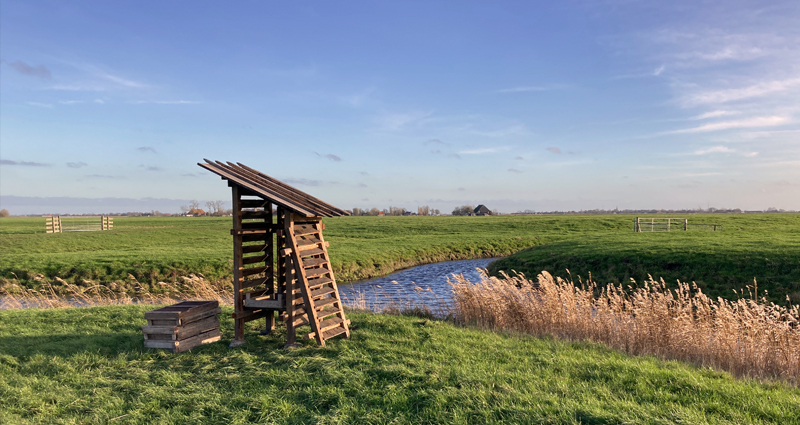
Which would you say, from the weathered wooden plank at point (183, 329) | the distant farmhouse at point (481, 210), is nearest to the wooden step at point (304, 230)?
the weathered wooden plank at point (183, 329)

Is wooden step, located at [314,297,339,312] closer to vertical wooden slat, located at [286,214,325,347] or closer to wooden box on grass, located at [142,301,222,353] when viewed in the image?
vertical wooden slat, located at [286,214,325,347]

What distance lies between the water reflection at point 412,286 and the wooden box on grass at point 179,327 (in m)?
7.86

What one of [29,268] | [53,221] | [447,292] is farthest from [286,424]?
[53,221]

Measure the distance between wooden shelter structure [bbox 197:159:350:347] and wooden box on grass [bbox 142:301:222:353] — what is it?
28.2 inches

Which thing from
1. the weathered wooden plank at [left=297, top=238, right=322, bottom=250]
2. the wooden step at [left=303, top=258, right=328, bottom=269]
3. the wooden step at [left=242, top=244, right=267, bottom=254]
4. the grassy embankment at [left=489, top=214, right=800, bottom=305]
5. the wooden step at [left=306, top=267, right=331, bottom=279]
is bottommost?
the grassy embankment at [left=489, top=214, right=800, bottom=305]

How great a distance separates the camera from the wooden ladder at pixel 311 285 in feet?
28.5

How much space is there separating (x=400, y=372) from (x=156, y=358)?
4987mm

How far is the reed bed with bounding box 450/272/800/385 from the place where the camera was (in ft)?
27.3

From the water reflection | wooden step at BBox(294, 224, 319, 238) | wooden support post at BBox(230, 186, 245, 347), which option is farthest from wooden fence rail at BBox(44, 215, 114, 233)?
wooden step at BBox(294, 224, 319, 238)

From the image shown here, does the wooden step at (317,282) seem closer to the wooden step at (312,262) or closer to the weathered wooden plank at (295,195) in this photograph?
the wooden step at (312,262)

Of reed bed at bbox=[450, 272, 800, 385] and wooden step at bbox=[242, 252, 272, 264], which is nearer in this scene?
reed bed at bbox=[450, 272, 800, 385]

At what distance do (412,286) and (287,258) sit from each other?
52.9 ft

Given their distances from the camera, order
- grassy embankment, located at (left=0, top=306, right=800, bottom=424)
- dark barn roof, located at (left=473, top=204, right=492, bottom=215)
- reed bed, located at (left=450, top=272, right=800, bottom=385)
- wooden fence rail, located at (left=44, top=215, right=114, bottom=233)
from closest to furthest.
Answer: grassy embankment, located at (left=0, top=306, right=800, bottom=424), reed bed, located at (left=450, top=272, right=800, bottom=385), wooden fence rail, located at (left=44, top=215, right=114, bottom=233), dark barn roof, located at (left=473, top=204, right=492, bottom=215)

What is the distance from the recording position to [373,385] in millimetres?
6691
